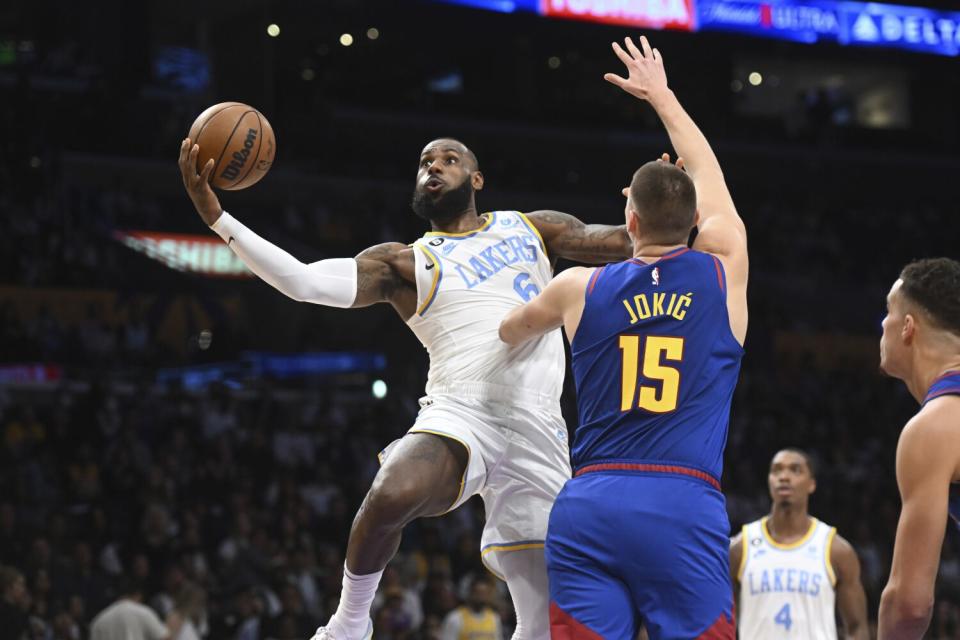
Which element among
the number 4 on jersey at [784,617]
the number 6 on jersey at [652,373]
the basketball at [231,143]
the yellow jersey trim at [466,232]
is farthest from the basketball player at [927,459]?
the number 4 on jersey at [784,617]

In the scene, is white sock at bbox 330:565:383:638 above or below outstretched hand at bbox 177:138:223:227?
below

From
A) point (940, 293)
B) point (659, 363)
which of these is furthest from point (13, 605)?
point (940, 293)

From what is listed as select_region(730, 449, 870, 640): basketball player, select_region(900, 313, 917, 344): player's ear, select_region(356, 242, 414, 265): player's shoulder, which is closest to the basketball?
select_region(356, 242, 414, 265): player's shoulder

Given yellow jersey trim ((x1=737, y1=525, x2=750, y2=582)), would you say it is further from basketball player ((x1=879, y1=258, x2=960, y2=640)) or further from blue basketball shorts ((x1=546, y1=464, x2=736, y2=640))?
basketball player ((x1=879, y1=258, x2=960, y2=640))

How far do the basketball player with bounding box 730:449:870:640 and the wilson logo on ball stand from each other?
3856mm

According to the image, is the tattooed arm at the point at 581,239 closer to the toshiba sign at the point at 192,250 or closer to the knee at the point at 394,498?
the knee at the point at 394,498

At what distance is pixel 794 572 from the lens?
778cm

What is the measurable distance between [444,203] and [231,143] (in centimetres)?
100

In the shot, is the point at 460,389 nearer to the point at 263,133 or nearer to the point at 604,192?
the point at 263,133

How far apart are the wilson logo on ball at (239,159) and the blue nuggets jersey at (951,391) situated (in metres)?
3.03

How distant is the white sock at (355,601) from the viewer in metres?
5.19

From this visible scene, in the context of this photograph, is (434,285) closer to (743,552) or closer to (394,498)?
(394,498)

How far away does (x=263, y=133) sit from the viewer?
18.4 feet

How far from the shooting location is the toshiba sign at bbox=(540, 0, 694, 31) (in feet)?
62.9
